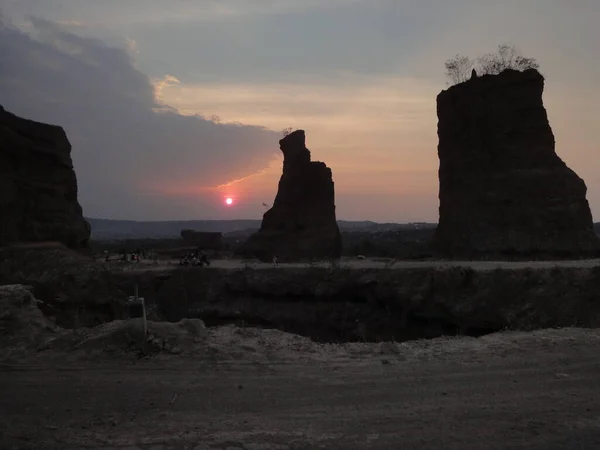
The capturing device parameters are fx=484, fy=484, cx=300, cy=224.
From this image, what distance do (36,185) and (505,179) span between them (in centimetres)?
2924

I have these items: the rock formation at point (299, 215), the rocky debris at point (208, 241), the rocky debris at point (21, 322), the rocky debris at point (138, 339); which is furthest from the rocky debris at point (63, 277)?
the rocky debris at point (208, 241)

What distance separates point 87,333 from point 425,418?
4872 millimetres

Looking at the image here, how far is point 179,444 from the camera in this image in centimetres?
390

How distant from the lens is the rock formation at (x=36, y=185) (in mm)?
27438

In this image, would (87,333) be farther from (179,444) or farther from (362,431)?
(362,431)

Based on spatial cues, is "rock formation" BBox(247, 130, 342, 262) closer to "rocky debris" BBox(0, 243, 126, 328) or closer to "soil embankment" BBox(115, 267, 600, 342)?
"soil embankment" BBox(115, 267, 600, 342)

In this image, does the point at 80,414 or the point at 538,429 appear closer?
the point at 538,429

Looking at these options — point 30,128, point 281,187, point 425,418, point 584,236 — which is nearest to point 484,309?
point 584,236

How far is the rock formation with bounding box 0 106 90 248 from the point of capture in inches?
1080

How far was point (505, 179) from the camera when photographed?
31500 mm

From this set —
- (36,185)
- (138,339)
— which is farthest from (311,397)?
(36,185)

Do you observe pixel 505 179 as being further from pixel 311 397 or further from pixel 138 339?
pixel 311 397

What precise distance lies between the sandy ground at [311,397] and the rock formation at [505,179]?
25201mm

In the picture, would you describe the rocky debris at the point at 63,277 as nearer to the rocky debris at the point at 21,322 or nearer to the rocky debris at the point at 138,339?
the rocky debris at the point at 21,322
